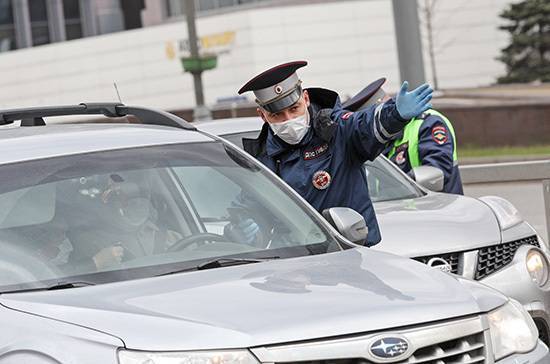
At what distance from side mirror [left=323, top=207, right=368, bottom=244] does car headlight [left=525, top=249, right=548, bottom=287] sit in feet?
7.27

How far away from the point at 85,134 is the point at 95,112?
0.65 meters

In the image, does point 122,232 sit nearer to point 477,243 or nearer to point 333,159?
point 333,159

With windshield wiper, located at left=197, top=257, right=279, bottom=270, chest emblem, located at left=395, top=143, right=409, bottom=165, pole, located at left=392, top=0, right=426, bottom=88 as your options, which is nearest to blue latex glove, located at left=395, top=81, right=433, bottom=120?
windshield wiper, located at left=197, top=257, right=279, bottom=270

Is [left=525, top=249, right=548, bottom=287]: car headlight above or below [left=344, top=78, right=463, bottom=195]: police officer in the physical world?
below

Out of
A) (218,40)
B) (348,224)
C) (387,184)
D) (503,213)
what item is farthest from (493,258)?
(218,40)

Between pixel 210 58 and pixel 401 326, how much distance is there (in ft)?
111

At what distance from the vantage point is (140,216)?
5.57 metres

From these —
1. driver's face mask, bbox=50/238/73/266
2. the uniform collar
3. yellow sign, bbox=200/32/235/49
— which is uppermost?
the uniform collar

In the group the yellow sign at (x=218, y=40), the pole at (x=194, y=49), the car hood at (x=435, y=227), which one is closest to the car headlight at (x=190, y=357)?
the car hood at (x=435, y=227)

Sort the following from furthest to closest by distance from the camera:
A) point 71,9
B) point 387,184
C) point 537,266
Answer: point 71,9 → point 387,184 → point 537,266

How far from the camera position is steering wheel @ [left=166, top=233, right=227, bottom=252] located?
542cm

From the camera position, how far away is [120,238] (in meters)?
5.38

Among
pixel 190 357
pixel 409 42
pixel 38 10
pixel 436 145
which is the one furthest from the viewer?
pixel 38 10

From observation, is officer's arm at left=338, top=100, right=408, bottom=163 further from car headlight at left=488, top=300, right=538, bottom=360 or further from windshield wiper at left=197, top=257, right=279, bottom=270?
car headlight at left=488, top=300, right=538, bottom=360
